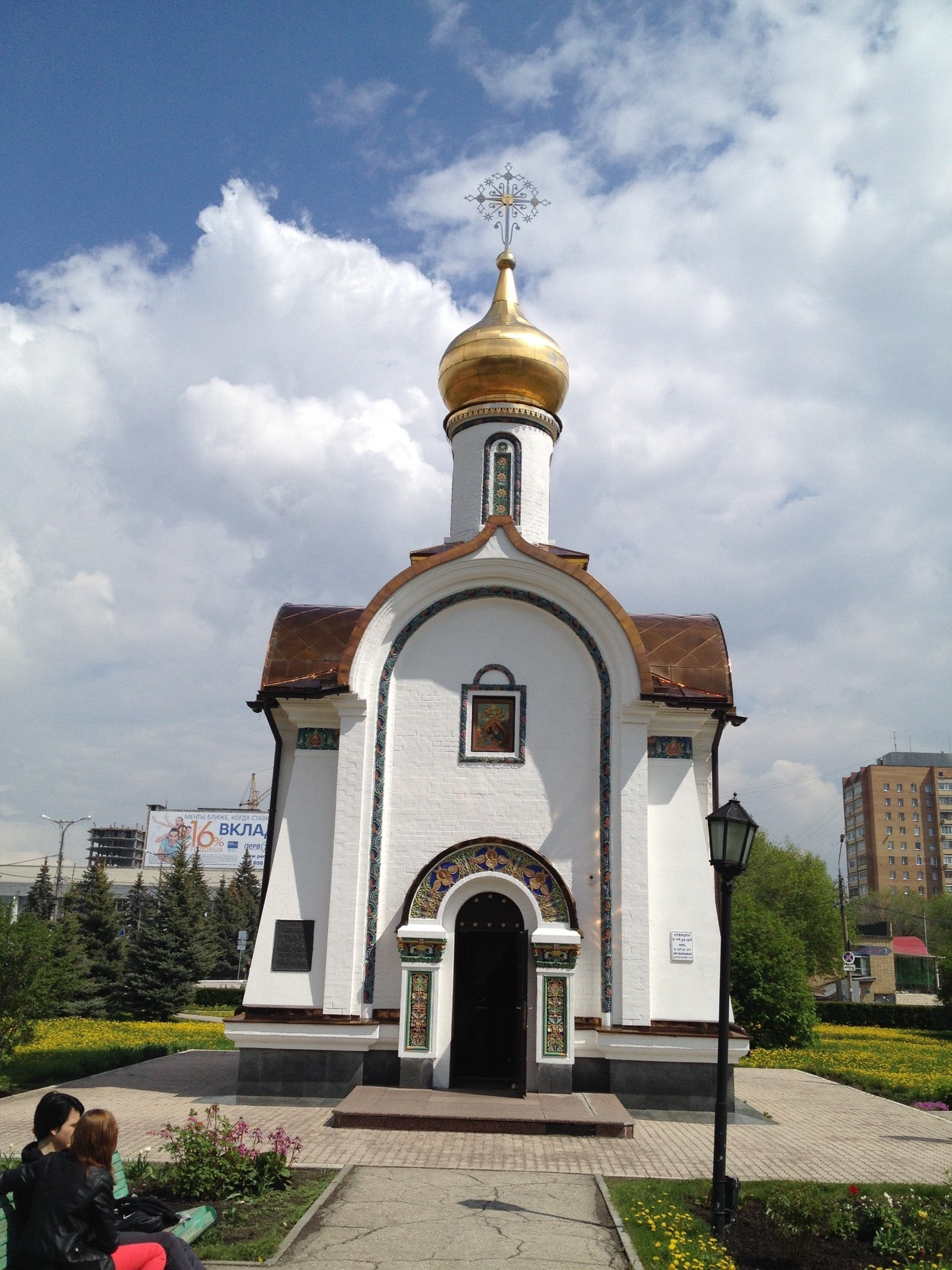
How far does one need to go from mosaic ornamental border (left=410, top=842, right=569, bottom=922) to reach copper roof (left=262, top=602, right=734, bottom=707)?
250cm

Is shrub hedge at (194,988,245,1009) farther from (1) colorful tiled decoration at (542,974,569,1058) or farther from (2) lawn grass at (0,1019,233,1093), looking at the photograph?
(1) colorful tiled decoration at (542,974,569,1058)

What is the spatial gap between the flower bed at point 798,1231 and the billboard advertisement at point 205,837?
2054 inches

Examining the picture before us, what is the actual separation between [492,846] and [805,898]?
31456 mm

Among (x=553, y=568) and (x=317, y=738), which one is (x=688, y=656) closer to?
(x=553, y=568)

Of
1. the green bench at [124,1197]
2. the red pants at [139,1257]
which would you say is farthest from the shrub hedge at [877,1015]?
the red pants at [139,1257]

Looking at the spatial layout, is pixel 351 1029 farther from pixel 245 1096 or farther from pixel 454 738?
pixel 454 738

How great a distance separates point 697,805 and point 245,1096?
5941mm

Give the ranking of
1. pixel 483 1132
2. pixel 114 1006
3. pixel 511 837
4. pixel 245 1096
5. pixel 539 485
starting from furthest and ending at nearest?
pixel 114 1006
pixel 539 485
pixel 511 837
pixel 245 1096
pixel 483 1132

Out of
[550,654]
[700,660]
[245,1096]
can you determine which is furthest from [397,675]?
[245,1096]

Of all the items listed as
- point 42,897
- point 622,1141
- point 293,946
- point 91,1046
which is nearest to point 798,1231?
point 622,1141

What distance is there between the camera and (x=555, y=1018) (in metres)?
10.7

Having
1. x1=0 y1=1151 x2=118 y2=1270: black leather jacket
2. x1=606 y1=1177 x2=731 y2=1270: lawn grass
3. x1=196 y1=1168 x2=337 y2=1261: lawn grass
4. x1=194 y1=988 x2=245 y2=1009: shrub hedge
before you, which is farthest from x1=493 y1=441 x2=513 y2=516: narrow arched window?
x1=194 y1=988 x2=245 y2=1009: shrub hedge

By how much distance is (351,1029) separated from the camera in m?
10.9

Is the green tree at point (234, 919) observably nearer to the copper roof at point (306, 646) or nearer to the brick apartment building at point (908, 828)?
the copper roof at point (306, 646)
